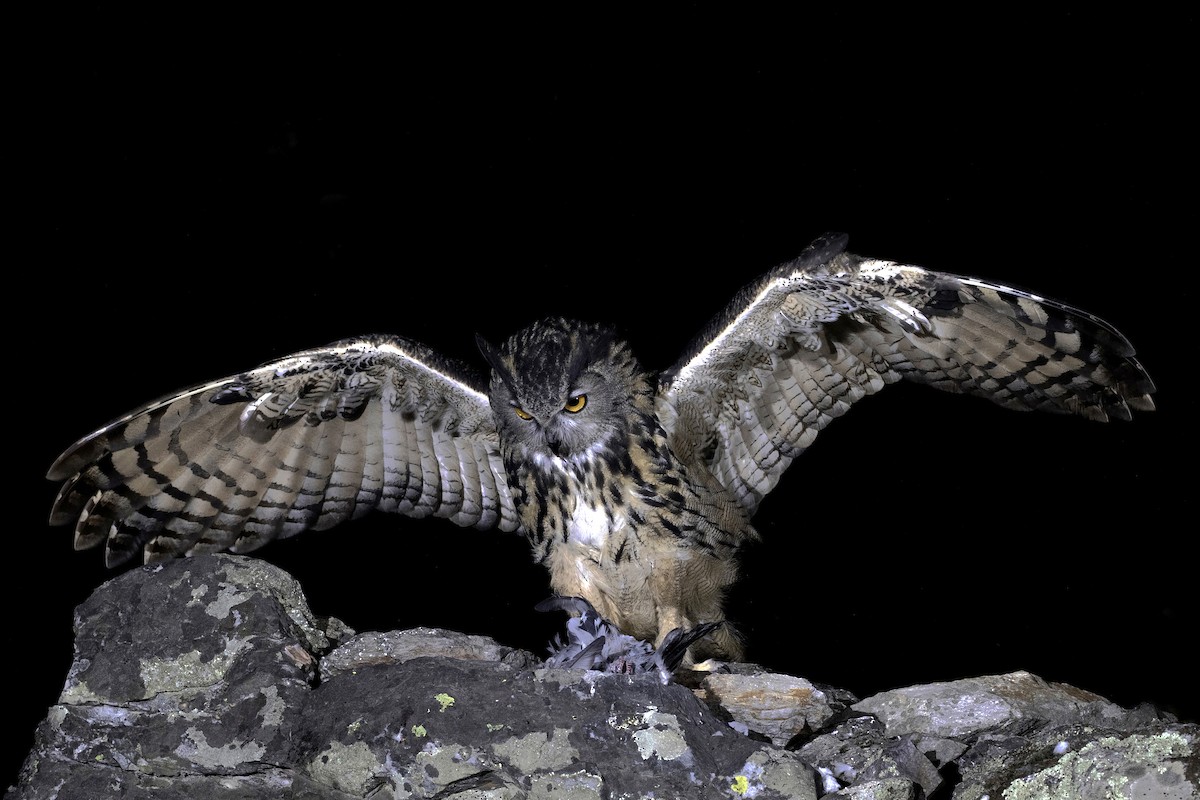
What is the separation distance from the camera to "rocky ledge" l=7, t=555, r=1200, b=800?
2.07 m

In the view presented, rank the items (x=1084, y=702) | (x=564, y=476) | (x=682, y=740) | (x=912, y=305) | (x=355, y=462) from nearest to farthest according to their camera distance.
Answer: (x=682, y=740)
(x=1084, y=702)
(x=912, y=305)
(x=564, y=476)
(x=355, y=462)

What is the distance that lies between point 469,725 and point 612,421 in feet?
3.11

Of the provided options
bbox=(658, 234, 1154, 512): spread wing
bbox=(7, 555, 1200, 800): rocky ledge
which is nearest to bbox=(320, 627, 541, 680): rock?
bbox=(7, 555, 1200, 800): rocky ledge

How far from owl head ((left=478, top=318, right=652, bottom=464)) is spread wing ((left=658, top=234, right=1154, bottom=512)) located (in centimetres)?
14

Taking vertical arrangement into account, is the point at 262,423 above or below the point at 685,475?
above

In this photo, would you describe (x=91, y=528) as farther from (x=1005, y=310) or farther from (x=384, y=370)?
(x=1005, y=310)

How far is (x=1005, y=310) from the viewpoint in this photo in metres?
2.77

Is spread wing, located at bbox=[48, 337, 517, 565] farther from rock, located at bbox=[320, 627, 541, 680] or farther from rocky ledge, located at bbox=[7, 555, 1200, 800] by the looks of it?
rock, located at bbox=[320, 627, 541, 680]

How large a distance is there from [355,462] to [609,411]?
732 millimetres

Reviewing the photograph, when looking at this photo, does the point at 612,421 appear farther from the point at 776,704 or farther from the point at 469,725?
the point at 469,725

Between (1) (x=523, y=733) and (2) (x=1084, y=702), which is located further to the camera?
(2) (x=1084, y=702)

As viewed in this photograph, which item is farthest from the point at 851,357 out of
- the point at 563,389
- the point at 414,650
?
the point at 414,650

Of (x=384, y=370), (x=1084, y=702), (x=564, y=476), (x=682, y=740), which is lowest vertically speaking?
(x=1084, y=702)

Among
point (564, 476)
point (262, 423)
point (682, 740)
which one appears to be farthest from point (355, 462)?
point (682, 740)
